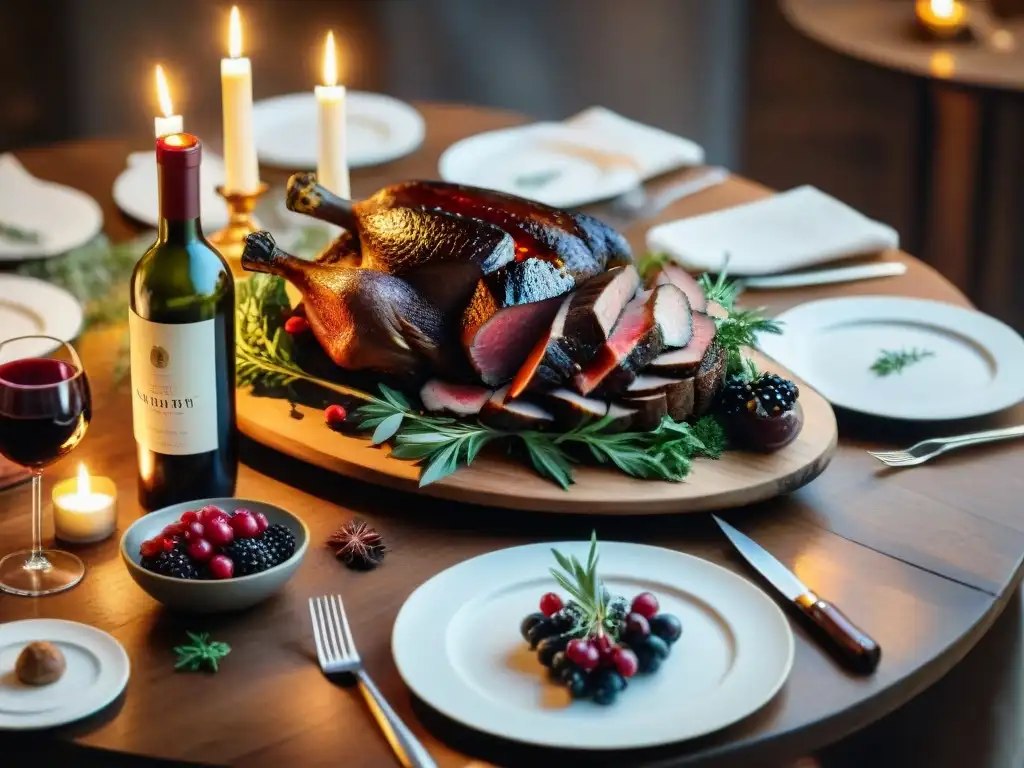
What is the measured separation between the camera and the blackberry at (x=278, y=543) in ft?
4.60

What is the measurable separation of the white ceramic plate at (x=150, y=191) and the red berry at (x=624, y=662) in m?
1.40

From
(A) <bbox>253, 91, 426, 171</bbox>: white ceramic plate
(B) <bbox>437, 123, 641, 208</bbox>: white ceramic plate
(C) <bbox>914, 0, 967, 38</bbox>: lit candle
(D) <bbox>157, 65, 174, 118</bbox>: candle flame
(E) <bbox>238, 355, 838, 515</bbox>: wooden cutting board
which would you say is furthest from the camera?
(C) <bbox>914, 0, 967, 38</bbox>: lit candle

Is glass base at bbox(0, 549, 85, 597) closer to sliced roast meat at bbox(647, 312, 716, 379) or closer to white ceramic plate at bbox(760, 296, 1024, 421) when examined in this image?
sliced roast meat at bbox(647, 312, 716, 379)

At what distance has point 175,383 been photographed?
148 centimetres

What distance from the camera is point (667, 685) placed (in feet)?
4.20

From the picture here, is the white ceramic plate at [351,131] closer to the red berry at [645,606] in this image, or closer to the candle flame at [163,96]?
the candle flame at [163,96]

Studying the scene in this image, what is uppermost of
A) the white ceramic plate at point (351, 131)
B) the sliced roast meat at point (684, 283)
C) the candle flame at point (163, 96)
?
the candle flame at point (163, 96)

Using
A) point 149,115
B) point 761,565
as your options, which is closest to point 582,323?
point 761,565

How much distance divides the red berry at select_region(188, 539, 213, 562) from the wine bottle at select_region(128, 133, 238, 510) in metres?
0.17

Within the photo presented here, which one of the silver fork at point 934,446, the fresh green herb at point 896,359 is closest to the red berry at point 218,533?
the silver fork at point 934,446

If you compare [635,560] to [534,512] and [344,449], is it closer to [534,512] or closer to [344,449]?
[534,512]

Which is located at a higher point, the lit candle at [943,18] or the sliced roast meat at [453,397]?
the lit candle at [943,18]

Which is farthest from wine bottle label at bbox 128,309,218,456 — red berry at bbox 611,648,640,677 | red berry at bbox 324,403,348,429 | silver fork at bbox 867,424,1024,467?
silver fork at bbox 867,424,1024,467

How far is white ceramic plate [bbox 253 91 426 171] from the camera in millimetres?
2717
